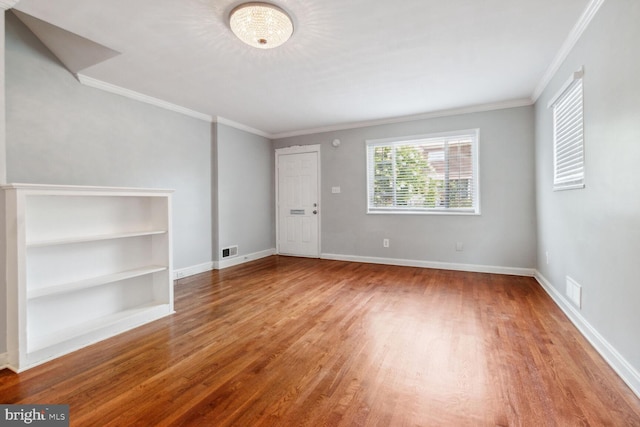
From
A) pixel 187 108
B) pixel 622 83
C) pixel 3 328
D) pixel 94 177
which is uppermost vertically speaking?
pixel 187 108

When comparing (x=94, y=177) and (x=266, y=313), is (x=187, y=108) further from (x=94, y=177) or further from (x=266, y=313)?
(x=266, y=313)

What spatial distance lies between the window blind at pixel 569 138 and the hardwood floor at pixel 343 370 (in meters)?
1.27

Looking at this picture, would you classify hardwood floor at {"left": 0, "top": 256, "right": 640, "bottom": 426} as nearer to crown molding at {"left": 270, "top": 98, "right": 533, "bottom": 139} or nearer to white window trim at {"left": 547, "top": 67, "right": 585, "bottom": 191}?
white window trim at {"left": 547, "top": 67, "right": 585, "bottom": 191}

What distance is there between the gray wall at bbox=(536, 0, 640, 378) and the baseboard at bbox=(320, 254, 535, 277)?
1.47 m

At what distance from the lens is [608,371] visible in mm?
1839

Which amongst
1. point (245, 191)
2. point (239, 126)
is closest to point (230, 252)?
point (245, 191)

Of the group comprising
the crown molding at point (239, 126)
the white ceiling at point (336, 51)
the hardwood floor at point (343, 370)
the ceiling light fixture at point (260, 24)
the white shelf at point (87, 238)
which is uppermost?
the crown molding at point (239, 126)

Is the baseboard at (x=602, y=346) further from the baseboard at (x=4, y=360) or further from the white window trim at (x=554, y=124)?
the baseboard at (x=4, y=360)

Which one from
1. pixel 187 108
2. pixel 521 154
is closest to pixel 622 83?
pixel 521 154

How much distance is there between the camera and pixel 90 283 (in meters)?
2.37

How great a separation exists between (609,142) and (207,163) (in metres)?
4.63

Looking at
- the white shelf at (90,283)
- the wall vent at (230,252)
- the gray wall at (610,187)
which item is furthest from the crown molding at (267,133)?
the white shelf at (90,283)

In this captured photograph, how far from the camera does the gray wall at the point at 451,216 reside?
412cm

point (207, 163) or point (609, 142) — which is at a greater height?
point (207, 163)
